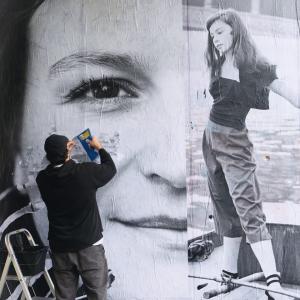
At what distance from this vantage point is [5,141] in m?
3.34

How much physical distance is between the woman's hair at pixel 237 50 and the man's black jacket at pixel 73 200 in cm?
98

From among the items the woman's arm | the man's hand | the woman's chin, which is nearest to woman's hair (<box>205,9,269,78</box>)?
the woman's arm

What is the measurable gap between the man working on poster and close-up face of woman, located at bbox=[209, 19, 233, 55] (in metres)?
1.04

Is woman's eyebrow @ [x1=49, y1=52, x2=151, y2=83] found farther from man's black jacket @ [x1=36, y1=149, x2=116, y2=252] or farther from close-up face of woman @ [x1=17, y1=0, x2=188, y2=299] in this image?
man's black jacket @ [x1=36, y1=149, x2=116, y2=252]

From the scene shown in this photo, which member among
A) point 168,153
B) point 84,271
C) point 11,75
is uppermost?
point 11,75

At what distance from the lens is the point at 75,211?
8.63 ft

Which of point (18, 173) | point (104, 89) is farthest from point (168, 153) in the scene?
point (18, 173)

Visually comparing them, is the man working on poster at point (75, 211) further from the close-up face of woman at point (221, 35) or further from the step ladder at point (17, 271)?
the close-up face of woman at point (221, 35)

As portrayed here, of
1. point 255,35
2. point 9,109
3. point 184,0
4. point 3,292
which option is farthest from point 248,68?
point 3,292

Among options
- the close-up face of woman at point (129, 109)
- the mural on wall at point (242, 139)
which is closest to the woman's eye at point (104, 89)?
the close-up face of woman at point (129, 109)

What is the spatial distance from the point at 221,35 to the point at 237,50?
145 mm

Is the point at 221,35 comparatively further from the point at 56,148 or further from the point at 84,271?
the point at 84,271

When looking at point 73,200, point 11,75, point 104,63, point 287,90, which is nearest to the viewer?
point 73,200

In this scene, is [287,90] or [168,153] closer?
[287,90]
